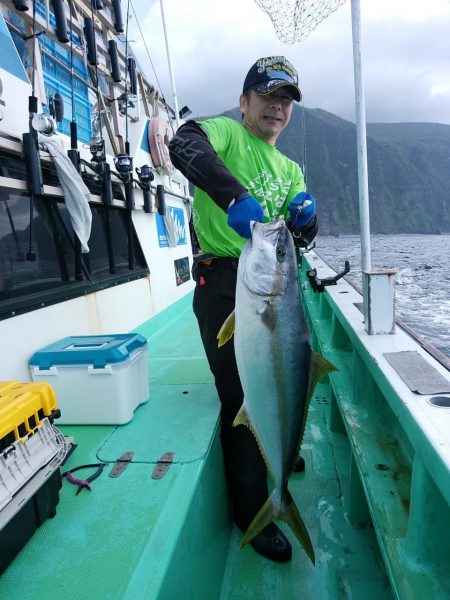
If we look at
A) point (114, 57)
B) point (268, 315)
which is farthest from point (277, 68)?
point (114, 57)

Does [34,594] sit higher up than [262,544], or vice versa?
[34,594]

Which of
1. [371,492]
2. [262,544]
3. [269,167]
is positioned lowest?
[262,544]

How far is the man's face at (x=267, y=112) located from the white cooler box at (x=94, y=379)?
1.56 m

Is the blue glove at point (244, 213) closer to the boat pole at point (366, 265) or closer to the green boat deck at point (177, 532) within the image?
the boat pole at point (366, 265)

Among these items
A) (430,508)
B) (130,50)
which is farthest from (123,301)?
(130,50)

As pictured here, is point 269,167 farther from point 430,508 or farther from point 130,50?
point 130,50

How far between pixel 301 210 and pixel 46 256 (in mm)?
2453

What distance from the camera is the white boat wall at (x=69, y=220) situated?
9.76ft

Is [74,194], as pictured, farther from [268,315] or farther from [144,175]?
[268,315]

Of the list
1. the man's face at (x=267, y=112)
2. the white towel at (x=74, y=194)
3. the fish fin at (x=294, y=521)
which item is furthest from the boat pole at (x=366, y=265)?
the white towel at (x=74, y=194)

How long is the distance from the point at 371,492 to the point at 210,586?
850mm

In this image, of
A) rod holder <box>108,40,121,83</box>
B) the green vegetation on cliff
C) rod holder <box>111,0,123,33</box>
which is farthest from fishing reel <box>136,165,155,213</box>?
the green vegetation on cliff

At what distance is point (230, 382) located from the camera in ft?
6.95

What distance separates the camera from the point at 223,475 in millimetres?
2262
